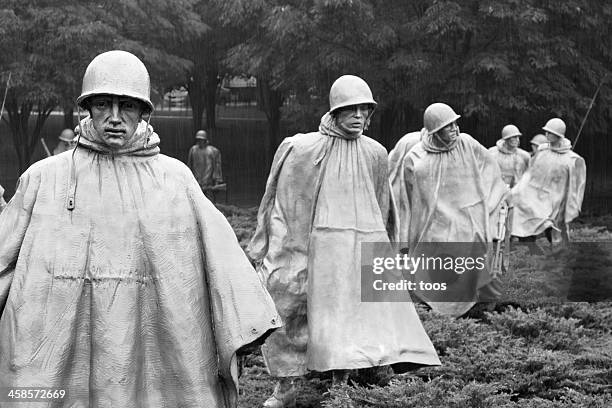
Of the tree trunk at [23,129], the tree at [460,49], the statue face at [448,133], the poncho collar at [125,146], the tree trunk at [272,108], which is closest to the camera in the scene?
the poncho collar at [125,146]

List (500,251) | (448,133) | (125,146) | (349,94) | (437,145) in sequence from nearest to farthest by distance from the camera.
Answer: (125,146) → (349,94) → (448,133) → (437,145) → (500,251)

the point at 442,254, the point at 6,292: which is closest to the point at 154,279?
the point at 6,292

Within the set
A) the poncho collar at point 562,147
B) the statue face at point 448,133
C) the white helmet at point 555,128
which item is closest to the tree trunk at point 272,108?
the poncho collar at point 562,147

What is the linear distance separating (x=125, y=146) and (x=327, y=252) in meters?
4.48

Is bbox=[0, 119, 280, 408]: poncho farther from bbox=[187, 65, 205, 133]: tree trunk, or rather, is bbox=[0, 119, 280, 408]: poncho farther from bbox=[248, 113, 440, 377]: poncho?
bbox=[187, 65, 205, 133]: tree trunk

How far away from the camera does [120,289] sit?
6.23 m

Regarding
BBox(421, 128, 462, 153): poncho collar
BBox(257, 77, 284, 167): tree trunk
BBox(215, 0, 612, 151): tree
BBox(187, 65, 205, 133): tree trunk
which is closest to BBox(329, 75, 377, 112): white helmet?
BBox(421, 128, 462, 153): poncho collar

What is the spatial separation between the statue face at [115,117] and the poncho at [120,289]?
90mm

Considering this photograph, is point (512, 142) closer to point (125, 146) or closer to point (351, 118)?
point (351, 118)

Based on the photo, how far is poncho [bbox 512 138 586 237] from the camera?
73.8ft

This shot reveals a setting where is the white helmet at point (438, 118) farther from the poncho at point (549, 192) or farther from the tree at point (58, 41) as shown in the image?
the tree at point (58, 41)

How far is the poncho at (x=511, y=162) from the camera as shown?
2569cm

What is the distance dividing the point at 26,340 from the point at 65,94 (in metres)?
21.9

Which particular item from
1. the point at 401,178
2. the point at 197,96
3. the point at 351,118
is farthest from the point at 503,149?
the point at 197,96
